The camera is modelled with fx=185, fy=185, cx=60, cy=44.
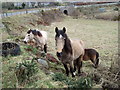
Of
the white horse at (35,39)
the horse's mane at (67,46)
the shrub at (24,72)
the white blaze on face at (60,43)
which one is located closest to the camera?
the shrub at (24,72)

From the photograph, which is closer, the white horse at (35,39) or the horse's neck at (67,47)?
the horse's neck at (67,47)

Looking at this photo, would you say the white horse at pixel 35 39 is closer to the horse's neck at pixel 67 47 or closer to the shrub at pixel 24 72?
the horse's neck at pixel 67 47

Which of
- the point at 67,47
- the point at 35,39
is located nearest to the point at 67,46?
the point at 67,47

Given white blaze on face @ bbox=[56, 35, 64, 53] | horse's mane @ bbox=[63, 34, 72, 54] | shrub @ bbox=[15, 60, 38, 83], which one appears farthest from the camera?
horse's mane @ bbox=[63, 34, 72, 54]

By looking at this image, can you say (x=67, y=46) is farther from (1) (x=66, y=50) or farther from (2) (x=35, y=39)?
(2) (x=35, y=39)

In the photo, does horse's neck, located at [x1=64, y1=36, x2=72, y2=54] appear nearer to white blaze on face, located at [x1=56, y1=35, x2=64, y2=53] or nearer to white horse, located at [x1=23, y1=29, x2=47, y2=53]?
white blaze on face, located at [x1=56, y1=35, x2=64, y2=53]

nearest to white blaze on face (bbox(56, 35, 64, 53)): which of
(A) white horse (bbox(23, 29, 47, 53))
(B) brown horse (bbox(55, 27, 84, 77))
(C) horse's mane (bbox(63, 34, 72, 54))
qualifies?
(B) brown horse (bbox(55, 27, 84, 77))

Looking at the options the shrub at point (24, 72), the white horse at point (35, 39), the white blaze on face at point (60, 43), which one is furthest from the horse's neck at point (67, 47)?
the white horse at point (35, 39)

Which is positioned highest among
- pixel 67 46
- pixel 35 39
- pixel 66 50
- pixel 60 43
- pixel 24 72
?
pixel 60 43

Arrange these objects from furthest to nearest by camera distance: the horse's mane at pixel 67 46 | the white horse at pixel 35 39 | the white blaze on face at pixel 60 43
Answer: the white horse at pixel 35 39
the horse's mane at pixel 67 46
the white blaze on face at pixel 60 43

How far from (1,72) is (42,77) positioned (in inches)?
46.1

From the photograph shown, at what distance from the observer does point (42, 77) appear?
514 cm

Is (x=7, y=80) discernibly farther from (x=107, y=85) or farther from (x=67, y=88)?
(x=107, y=85)

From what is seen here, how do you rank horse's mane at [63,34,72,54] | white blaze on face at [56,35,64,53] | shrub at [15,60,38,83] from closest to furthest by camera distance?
shrub at [15,60,38,83], white blaze on face at [56,35,64,53], horse's mane at [63,34,72,54]
